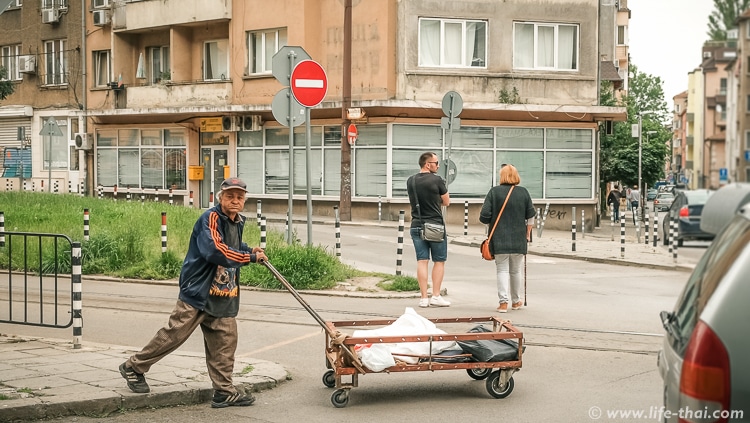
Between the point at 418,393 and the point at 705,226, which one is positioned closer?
the point at 705,226

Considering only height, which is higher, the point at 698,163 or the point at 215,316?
the point at 698,163

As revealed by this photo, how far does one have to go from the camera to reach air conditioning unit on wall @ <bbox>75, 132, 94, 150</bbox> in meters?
41.8

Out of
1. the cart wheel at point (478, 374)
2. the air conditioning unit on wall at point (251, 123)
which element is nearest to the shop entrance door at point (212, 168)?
the air conditioning unit on wall at point (251, 123)

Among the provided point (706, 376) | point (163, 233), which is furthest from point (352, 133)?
point (706, 376)

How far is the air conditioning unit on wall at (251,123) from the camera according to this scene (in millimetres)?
35906

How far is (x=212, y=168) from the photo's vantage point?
3869cm

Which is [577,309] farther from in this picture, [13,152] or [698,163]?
[13,152]

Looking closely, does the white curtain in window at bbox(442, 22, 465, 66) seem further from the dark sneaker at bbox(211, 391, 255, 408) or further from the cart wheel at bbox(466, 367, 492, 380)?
the dark sneaker at bbox(211, 391, 255, 408)

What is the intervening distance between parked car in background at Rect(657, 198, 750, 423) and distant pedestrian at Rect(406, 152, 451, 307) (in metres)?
8.97

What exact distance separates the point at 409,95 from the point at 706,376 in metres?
29.6

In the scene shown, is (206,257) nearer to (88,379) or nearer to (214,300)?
(214,300)

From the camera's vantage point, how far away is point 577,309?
12.9m

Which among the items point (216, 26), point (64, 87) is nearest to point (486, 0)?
point (216, 26)

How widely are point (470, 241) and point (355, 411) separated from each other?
708 inches
